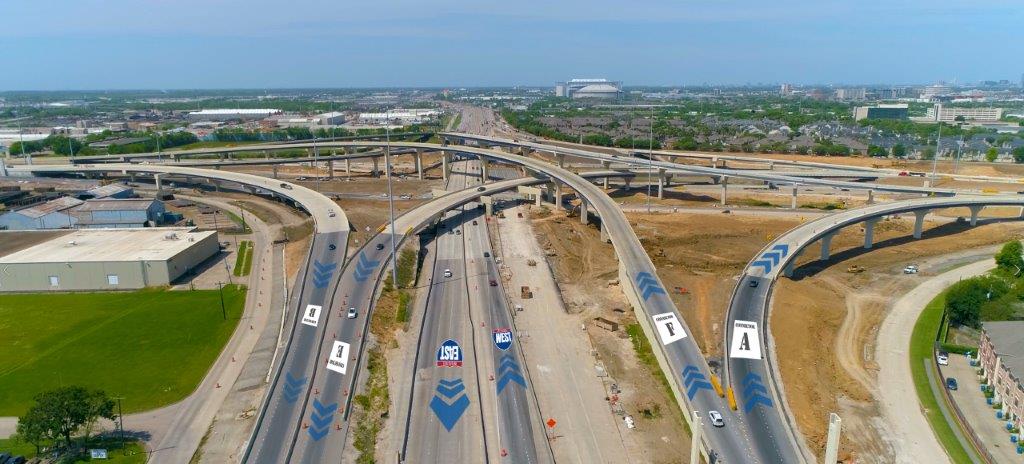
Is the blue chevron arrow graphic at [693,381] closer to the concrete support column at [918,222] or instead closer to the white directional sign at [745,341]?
the white directional sign at [745,341]

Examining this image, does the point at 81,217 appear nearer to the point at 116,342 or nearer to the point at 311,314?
the point at 116,342

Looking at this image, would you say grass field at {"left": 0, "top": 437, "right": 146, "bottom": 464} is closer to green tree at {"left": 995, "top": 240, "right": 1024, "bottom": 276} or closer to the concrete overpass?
the concrete overpass

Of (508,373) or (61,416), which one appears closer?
(61,416)

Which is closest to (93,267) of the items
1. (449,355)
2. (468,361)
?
(449,355)

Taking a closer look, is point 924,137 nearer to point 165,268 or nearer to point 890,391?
point 890,391

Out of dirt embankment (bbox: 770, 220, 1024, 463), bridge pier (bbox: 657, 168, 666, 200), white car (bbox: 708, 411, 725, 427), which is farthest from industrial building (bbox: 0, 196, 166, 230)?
dirt embankment (bbox: 770, 220, 1024, 463)
